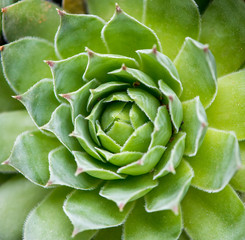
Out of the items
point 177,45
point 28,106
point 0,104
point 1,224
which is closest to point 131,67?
point 177,45

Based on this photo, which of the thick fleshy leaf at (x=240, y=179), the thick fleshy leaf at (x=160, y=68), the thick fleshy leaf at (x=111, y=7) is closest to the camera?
the thick fleshy leaf at (x=160, y=68)

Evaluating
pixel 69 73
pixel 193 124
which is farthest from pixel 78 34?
pixel 193 124

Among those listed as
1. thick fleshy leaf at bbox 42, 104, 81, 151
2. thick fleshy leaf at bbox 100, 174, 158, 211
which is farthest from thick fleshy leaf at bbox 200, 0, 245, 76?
thick fleshy leaf at bbox 42, 104, 81, 151

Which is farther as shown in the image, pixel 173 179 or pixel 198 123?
pixel 173 179

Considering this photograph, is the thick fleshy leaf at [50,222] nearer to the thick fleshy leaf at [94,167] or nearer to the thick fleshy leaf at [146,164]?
the thick fleshy leaf at [94,167]

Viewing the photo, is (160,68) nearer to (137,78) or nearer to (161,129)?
(137,78)

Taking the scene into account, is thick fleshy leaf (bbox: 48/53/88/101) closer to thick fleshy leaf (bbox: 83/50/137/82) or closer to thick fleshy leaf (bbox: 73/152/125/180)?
thick fleshy leaf (bbox: 83/50/137/82)

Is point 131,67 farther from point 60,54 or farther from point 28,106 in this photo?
point 28,106

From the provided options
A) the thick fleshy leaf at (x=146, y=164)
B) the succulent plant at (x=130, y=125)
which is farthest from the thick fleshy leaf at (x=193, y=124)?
the thick fleshy leaf at (x=146, y=164)
